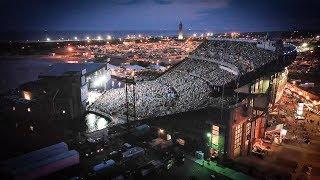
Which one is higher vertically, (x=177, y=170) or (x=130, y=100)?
(x=130, y=100)

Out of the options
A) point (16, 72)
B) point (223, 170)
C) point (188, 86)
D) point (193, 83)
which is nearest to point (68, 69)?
point (188, 86)

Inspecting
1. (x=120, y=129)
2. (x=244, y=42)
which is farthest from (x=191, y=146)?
(x=244, y=42)

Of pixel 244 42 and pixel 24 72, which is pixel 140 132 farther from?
pixel 24 72

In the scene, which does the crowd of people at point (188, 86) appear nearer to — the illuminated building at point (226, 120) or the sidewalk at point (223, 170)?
the illuminated building at point (226, 120)

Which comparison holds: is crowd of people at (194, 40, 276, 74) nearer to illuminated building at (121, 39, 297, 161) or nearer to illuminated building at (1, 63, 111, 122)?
illuminated building at (121, 39, 297, 161)

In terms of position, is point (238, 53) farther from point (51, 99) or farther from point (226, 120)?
point (51, 99)

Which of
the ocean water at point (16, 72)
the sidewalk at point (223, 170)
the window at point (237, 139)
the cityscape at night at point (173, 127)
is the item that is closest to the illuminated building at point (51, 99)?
the cityscape at night at point (173, 127)

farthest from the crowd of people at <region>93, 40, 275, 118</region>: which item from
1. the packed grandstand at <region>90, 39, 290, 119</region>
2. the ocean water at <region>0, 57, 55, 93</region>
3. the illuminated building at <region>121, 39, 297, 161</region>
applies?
the ocean water at <region>0, 57, 55, 93</region>
